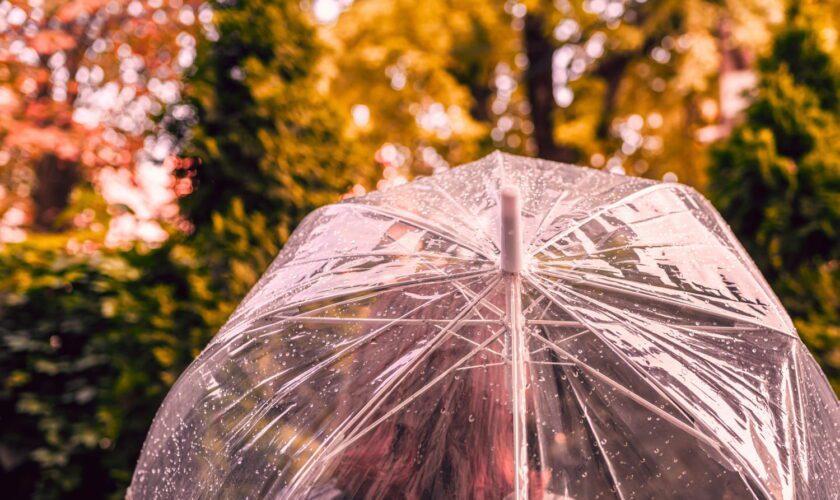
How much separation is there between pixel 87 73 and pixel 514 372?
10.4m

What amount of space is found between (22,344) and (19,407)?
1.43 feet

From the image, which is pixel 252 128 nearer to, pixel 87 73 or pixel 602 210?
pixel 602 210

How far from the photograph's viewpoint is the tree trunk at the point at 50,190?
11.6m

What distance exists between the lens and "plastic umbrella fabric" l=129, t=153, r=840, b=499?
5.38ft

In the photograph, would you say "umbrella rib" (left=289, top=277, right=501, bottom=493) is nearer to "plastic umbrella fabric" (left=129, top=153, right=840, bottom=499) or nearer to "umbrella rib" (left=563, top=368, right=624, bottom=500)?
"plastic umbrella fabric" (left=129, top=153, right=840, bottom=499)

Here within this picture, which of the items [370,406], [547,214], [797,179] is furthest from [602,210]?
[797,179]

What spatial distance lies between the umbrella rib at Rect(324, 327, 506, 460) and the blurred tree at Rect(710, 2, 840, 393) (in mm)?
3021

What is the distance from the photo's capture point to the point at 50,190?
1172 centimetres

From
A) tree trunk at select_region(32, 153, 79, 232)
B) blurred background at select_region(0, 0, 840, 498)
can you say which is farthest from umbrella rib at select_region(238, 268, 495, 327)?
tree trunk at select_region(32, 153, 79, 232)

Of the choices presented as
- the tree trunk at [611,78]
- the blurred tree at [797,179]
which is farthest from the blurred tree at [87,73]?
the tree trunk at [611,78]

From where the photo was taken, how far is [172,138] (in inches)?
157

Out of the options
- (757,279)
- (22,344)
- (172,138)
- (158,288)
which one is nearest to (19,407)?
(22,344)

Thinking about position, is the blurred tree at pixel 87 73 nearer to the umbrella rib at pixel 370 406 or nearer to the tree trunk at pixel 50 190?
the tree trunk at pixel 50 190

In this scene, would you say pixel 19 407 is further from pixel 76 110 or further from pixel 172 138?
pixel 76 110
